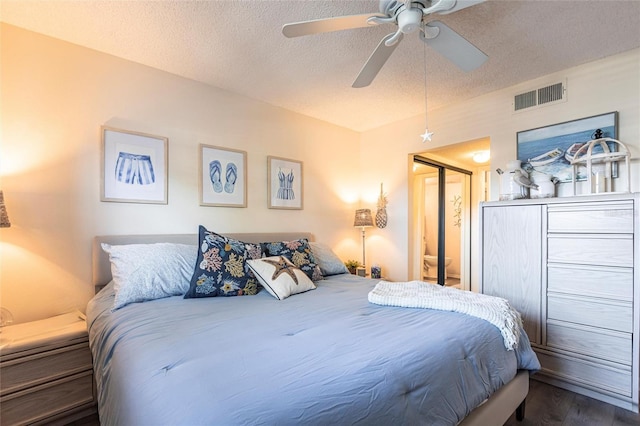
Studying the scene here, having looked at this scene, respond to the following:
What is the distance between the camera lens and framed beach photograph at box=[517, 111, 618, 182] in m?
2.36

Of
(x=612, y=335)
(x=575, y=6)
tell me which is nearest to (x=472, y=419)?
(x=612, y=335)

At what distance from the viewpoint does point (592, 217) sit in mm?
2047

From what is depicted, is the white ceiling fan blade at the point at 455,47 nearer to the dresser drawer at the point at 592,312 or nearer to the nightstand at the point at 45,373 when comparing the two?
the dresser drawer at the point at 592,312

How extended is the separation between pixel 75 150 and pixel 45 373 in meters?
1.47

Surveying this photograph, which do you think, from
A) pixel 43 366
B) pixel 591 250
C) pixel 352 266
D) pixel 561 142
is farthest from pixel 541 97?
pixel 43 366

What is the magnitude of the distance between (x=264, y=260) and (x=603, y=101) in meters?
2.95

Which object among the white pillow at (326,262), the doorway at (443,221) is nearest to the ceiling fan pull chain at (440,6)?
the white pillow at (326,262)

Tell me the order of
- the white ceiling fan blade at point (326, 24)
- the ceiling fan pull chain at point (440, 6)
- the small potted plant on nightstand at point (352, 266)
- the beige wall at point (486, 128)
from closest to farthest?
the ceiling fan pull chain at point (440, 6)
the white ceiling fan blade at point (326, 24)
the beige wall at point (486, 128)
the small potted plant on nightstand at point (352, 266)

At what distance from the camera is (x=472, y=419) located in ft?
4.23

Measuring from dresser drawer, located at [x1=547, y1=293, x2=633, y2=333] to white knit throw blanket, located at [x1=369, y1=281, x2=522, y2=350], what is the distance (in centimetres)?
75

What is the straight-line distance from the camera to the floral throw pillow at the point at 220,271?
197 cm

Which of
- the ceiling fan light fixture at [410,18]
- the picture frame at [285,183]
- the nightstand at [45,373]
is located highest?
the ceiling fan light fixture at [410,18]

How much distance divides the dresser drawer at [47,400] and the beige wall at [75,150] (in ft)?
1.96

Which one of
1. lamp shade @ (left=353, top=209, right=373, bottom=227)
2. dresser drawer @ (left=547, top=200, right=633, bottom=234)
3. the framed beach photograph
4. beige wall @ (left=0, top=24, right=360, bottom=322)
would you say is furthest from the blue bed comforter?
lamp shade @ (left=353, top=209, right=373, bottom=227)
